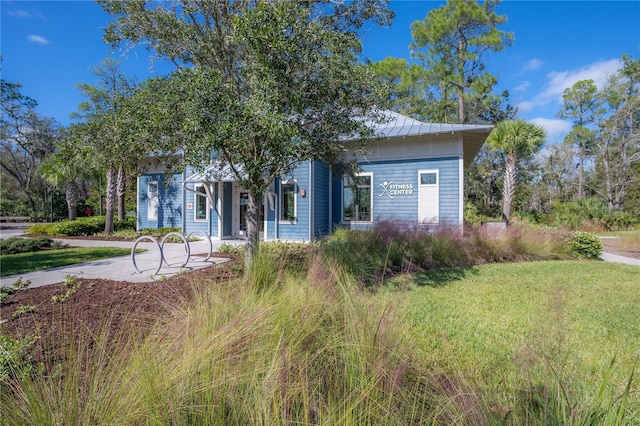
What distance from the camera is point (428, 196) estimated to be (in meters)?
11.9

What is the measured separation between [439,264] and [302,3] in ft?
20.7

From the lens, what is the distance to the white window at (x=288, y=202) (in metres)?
12.6

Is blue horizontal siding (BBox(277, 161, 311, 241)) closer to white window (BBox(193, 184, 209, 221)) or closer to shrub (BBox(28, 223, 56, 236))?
white window (BBox(193, 184, 209, 221))

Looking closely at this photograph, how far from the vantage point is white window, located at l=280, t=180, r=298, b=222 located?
12.6m

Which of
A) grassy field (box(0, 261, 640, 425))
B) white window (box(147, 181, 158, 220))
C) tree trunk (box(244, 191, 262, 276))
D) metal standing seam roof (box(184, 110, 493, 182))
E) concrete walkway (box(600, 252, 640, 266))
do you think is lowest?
concrete walkway (box(600, 252, 640, 266))

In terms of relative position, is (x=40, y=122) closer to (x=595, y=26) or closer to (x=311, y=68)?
(x=311, y=68)

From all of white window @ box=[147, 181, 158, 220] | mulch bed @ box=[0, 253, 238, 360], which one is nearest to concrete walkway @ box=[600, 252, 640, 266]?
mulch bed @ box=[0, 253, 238, 360]

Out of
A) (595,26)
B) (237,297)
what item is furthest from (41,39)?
(595,26)

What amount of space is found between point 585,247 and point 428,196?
4896 millimetres

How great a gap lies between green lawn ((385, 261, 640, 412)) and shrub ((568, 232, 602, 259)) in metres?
1.66

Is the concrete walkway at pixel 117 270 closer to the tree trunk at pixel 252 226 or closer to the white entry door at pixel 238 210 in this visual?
the tree trunk at pixel 252 226

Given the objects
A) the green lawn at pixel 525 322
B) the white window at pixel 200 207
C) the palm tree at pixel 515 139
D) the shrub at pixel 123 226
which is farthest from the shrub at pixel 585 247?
the shrub at pixel 123 226

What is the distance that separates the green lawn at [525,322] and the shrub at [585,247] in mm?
1659

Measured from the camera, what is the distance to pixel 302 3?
4875 mm
